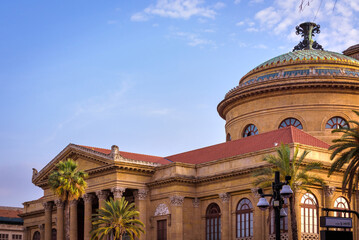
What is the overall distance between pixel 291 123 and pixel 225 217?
1221cm

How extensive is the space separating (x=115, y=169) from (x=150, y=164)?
3492mm

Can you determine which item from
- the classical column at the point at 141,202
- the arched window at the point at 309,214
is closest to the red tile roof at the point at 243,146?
the classical column at the point at 141,202

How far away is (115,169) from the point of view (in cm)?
5225

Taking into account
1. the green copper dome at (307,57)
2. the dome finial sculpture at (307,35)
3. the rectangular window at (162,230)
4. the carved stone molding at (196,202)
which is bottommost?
the rectangular window at (162,230)

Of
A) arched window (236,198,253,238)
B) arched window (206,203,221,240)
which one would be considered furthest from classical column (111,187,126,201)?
arched window (236,198,253,238)

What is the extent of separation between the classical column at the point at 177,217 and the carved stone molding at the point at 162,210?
37.4 inches

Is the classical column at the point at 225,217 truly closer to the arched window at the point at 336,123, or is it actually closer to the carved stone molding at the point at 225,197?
the carved stone molding at the point at 225,197

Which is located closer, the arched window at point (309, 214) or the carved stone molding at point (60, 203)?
the arched window at point (309, 214)

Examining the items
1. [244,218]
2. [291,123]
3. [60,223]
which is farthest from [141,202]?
[291,123]

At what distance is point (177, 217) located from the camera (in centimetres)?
5109

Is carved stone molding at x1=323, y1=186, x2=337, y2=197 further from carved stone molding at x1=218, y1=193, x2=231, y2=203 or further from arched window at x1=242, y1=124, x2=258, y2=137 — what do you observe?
arched window at x1=242, y1=124, x2=258, y2=137

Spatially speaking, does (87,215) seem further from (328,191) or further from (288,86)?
(288,86)

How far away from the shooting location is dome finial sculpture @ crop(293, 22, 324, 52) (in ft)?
213

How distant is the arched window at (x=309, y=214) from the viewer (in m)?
44.9
